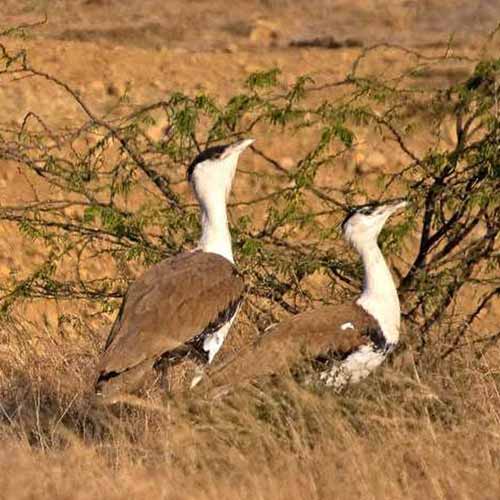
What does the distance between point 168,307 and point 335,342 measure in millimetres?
855

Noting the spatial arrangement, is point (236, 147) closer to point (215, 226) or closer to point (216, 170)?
point (216, 170)

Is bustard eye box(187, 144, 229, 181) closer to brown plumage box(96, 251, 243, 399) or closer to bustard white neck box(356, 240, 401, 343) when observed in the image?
brown plumage box(96, 251, 243, 399)

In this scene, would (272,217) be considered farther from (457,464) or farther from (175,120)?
(457,464)

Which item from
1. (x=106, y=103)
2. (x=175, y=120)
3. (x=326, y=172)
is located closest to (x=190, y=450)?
(x=175, y=120)

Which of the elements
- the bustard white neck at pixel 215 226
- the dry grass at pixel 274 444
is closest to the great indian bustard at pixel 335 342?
the dry grass at pixel 274 444

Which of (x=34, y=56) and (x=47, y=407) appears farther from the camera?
(x=34, y=56)

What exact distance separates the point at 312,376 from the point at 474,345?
2091 millimetres

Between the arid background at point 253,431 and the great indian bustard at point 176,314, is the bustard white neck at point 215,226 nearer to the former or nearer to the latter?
the great indian bustard at point 176,314

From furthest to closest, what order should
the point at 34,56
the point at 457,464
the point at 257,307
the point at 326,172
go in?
the point at 34,56 < the point at 326,172 < the point at 257,307 < the point at 457,464

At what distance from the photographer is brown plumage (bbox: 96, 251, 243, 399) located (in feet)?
27.0

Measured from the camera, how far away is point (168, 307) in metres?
8.48

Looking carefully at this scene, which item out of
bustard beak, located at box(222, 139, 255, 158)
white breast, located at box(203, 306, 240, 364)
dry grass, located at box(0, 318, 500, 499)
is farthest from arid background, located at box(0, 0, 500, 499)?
bustard beak, located at box(222, 139, 255, 158)

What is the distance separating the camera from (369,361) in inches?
334

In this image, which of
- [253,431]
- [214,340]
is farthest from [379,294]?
[253,431]
